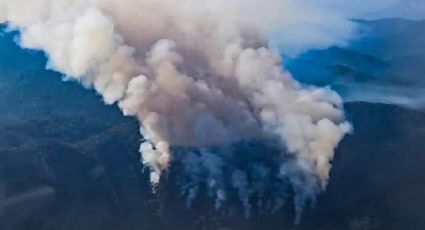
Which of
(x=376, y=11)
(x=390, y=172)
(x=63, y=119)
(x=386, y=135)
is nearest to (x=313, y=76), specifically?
(x=386, y=135)

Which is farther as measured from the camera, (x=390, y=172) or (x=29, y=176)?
(x=390, y=172)

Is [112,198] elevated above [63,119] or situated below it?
below

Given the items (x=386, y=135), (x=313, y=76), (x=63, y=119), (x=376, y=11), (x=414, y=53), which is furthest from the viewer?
(x=376, y=11)

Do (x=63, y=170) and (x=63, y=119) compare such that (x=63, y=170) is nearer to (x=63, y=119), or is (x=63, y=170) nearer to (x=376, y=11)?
(x=63, y=119)

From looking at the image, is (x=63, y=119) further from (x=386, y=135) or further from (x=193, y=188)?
(x=386, y=135)

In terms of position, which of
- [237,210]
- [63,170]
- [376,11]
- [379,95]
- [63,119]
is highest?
[376,11]

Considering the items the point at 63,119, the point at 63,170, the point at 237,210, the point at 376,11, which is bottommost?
the point at 237,210

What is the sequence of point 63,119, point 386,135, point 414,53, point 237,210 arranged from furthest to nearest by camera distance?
point 414,53, point 63,119, point 386,135, point 237,210

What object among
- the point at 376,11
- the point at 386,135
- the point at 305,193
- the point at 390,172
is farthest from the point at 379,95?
the point at 376,11

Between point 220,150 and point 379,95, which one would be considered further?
point 379,95
